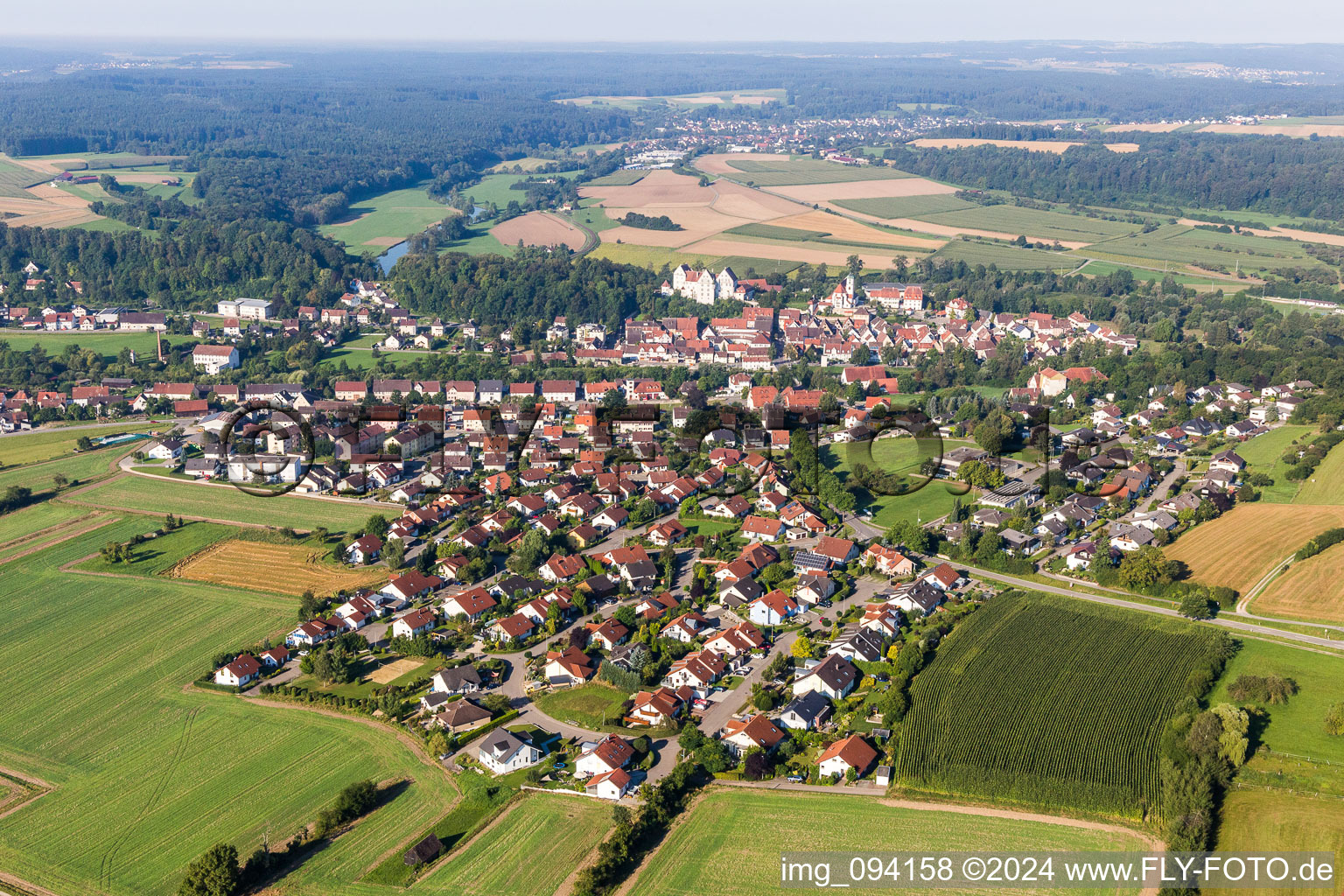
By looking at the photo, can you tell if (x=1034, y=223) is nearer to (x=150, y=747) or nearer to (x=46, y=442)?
(x=46, y=442)

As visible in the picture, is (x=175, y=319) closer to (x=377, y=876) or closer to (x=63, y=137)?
(x=377, y=876)

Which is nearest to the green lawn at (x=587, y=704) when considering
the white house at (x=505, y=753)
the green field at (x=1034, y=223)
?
the white house at (x=505, y=753)

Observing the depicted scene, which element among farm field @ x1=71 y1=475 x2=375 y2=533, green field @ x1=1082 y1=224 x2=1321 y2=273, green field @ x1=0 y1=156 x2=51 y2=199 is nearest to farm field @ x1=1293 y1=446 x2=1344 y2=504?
farm field @ x1=71 y1=475 x2=375 y2=533

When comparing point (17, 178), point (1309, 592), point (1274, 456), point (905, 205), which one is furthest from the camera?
point (17, 178)

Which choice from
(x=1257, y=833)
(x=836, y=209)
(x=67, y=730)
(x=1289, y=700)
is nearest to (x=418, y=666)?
(x=67, y=730)

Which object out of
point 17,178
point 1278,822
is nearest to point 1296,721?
point 1278,822

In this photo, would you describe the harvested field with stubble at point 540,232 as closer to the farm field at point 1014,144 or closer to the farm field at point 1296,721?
the farm field at point 1014,144

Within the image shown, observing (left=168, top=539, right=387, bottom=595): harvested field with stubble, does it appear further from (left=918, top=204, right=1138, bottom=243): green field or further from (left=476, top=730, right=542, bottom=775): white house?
(left=918, top=204, right=1138, bottom=243): green field
